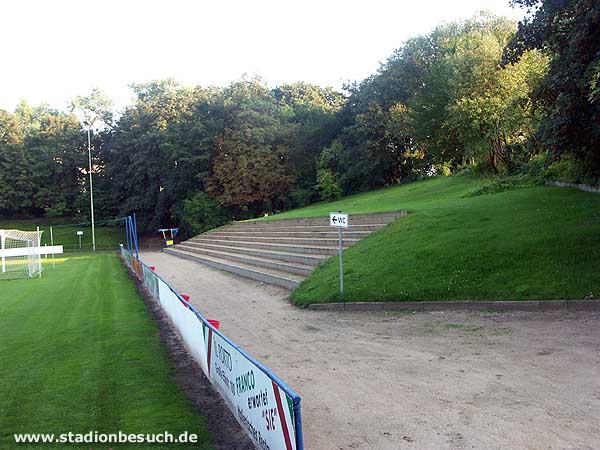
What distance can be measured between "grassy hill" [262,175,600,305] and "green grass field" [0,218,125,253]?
48.7 metres

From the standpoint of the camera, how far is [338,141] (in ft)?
164

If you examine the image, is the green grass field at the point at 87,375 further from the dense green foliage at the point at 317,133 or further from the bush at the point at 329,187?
the bush at the point at 329,187

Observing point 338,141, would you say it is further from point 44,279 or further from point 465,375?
point 465,375

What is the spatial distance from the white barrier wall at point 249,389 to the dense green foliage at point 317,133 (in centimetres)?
725

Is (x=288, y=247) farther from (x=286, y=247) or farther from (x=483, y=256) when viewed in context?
(x=483, y=256)

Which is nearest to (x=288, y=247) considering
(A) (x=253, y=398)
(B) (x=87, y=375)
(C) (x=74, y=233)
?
(B) (x=87, y=375)

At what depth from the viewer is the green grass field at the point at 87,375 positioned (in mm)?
5754

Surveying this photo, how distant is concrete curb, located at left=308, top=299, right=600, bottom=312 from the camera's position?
10211 mm

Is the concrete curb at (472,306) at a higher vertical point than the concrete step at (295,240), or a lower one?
lower

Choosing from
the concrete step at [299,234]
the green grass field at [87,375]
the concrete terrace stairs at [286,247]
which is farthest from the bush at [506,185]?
the green grass field at [87,375]

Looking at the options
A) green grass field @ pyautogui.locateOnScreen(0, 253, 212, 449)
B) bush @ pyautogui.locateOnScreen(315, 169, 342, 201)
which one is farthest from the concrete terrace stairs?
bush @ pyautogui.locateOnScreen(315, 169, 342, 201)

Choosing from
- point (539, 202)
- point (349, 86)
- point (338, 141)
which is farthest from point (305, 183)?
point (539, 202)

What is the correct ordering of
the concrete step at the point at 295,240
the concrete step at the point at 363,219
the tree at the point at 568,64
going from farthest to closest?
the concrete step at the point at 363,219, the concrete step at the point at 295,240, the tree at the point at 568,64

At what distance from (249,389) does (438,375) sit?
294 centimetres
